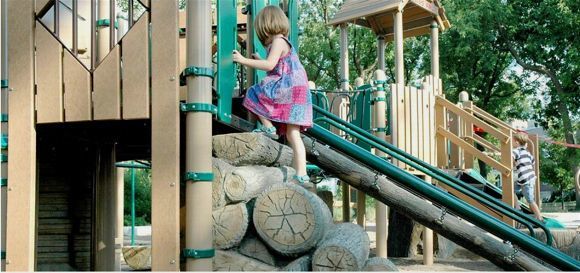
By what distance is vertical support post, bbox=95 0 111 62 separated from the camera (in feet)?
14.4

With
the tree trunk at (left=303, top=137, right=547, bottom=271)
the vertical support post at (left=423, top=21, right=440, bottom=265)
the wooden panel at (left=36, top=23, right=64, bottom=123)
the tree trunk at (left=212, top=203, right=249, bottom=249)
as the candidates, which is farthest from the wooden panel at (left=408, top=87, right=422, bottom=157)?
the wooden panel at (left=36, top=23, right=64, bottom=123)

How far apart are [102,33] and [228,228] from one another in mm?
1413

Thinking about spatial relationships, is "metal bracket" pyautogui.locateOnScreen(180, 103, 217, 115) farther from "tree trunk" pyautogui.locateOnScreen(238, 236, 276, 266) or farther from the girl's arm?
"tree trunk" pyautogui.locateOnScreen(238, 236, 276, 266)

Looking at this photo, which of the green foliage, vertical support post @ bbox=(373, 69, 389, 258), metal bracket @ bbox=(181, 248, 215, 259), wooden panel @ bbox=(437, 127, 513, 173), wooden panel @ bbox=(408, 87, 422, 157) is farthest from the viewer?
the green foliage

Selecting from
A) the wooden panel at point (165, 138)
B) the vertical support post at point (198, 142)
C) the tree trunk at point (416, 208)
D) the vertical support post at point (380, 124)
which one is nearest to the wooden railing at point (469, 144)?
the vertical support post at point (380, 124)

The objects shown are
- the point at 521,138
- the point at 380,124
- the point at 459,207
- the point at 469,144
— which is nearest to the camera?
the point at 459,207

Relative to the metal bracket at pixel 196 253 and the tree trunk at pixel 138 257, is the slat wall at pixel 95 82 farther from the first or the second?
the tree trunk at pixel 138 257

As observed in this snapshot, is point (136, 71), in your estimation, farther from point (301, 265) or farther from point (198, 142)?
point (301, 265)

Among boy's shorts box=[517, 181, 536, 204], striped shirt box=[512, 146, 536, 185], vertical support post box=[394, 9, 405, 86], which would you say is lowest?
boy's shorts box=[517, 181, 536, 204]

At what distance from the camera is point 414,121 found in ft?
28.7

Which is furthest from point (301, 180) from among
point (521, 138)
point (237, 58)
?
point (521, 138)

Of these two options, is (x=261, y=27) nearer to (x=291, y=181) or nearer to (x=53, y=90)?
(x=291, y=181)

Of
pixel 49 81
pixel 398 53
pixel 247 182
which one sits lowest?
pixel 247 182

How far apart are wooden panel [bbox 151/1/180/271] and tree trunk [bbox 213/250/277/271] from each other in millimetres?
330
